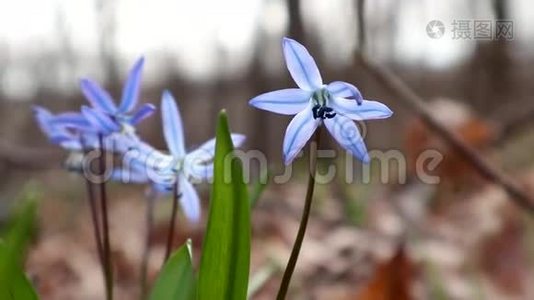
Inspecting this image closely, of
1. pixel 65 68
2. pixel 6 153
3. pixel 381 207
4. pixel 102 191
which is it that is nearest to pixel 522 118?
pixel 381 207

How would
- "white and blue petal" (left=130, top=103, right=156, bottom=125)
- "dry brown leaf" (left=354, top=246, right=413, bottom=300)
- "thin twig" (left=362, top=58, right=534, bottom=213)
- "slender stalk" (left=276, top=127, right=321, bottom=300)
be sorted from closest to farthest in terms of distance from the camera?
"slender stalk" (left=276, top=127, right=321, bottom=300)
"white and blue petal" (left=130, top=103, right=156, bottom=125)
"dry brown leaf" (left=354, top=246, right=413, bottom=300)
"thin twig" (left=362, top=58, right=534, bottom=213)

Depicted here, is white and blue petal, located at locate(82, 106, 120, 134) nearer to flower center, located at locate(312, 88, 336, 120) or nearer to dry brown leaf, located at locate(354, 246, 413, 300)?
flower center, located at locate(312, 88, 336, 120)

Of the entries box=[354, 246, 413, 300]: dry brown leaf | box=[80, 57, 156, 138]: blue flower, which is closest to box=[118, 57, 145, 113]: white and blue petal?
box=[80, 57, 156, 138]: blue flower

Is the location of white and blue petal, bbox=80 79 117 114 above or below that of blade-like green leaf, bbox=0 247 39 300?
above

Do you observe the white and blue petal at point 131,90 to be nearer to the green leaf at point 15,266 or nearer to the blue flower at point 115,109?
the blue flower at point 115,109

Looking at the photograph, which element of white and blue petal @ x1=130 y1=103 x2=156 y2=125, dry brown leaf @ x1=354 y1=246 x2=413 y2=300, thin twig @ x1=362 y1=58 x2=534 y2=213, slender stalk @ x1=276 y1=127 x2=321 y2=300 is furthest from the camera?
thin twig @ x1=362 y1=58 x2=534 y2=213

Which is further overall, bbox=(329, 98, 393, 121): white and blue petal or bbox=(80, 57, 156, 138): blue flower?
bbox=(80, 57, 156, 138): blue flower

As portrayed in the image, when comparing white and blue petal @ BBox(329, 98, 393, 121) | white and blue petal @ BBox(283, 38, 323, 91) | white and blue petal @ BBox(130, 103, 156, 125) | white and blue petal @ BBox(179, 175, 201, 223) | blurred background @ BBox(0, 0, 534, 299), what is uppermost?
white and blue petal @ BBox(283, 38, 323, 91)

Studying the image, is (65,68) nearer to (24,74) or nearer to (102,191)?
(24,74)
